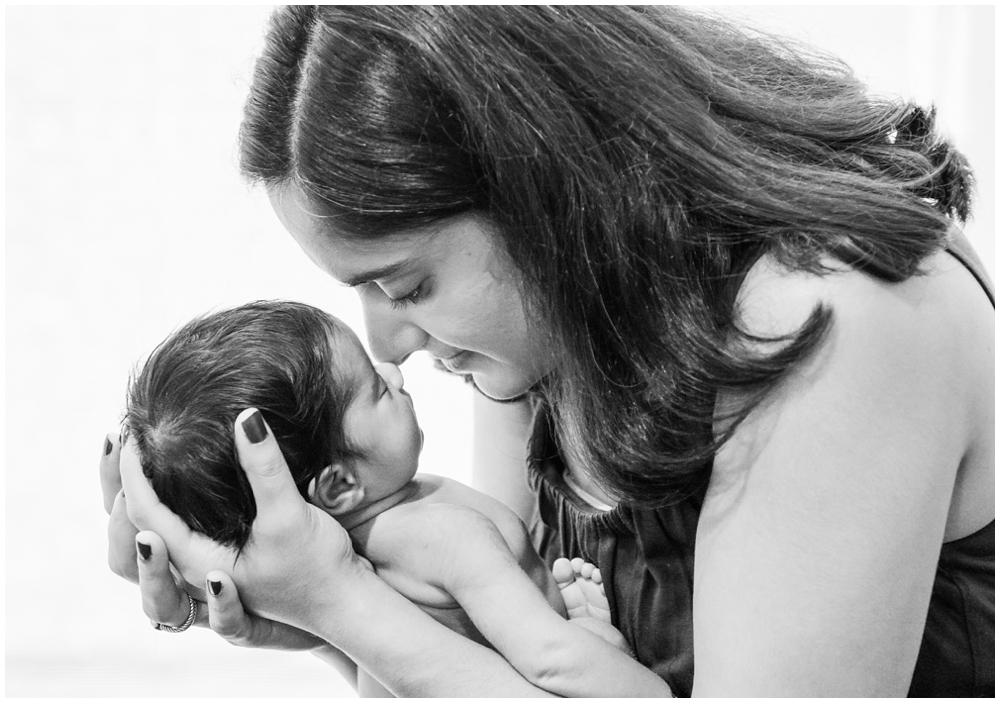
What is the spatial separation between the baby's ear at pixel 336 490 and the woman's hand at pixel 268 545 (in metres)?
0.05

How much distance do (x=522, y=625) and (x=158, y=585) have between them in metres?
0.44

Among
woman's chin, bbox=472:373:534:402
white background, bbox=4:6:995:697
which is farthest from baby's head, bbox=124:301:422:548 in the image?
white background, bbox=4:6:995:697

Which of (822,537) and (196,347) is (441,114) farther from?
(822,537)

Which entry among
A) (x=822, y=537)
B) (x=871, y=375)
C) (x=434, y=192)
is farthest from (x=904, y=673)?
(x=434, y=192)

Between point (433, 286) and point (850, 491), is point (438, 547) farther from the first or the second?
point (850, 491)

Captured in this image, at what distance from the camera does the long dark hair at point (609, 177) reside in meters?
0.99

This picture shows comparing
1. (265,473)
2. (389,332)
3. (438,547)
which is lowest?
(438,547)

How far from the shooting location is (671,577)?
118 cm

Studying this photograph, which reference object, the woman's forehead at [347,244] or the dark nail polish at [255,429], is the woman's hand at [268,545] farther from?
the woman's forehead at [347,244]

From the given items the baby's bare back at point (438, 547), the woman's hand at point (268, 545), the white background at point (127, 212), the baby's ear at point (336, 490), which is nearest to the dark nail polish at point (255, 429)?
the woman's hand at point (268, 545)

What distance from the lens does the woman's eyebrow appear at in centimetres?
108

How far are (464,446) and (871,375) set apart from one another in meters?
1.58

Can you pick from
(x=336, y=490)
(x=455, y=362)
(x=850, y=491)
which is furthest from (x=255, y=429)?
(x=850, y=491)

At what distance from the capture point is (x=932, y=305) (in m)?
0.93
